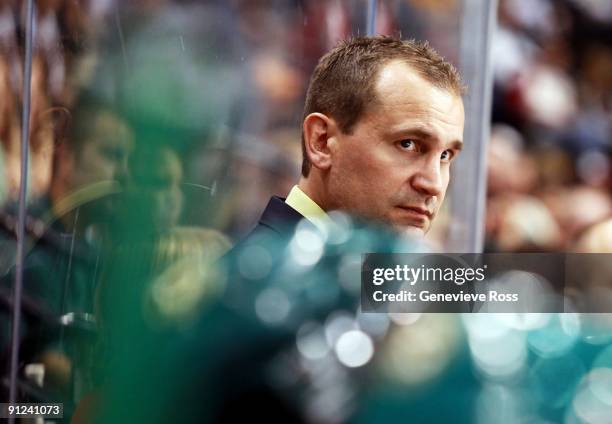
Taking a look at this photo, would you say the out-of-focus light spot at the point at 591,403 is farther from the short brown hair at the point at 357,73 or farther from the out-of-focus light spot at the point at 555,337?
the short brown hair at the point at 357,73

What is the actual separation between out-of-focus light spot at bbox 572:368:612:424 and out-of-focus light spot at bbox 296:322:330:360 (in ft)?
1.91

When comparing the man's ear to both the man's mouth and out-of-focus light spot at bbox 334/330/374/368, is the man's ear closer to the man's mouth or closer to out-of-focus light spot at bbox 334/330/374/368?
the man's mouth

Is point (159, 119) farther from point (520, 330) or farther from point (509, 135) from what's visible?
point (520, 330)

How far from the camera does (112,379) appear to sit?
7.29 ft

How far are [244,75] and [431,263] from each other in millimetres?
619

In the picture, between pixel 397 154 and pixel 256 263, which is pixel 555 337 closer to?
pixel 397 154

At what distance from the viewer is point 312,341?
2215 millimetres

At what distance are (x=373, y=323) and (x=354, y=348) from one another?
72mm

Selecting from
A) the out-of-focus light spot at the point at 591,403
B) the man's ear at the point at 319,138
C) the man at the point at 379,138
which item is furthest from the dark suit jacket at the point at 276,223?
the out-of-focus light spot at the point at 591,403

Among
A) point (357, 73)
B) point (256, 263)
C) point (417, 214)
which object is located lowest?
point (256, 263)

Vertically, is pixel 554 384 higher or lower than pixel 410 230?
lower

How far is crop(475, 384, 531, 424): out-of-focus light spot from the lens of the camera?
2201 millimetres

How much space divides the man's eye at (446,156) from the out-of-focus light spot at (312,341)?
48 centimetres

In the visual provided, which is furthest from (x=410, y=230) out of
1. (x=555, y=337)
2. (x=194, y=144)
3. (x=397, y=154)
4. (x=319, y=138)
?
(x=194, y=144)
